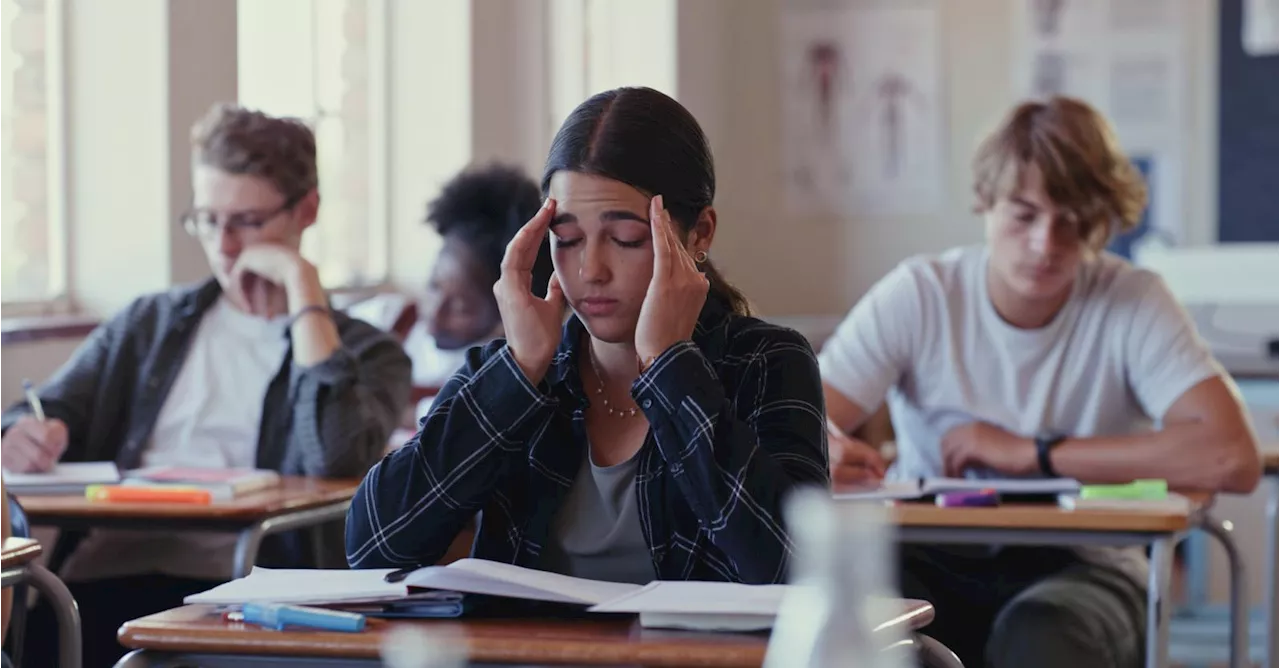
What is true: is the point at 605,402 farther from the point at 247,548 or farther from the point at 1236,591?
the point at 1236,591

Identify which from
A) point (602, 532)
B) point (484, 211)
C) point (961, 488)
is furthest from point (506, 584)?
point (484, 211)

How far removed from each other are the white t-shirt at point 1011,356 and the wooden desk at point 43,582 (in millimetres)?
1479

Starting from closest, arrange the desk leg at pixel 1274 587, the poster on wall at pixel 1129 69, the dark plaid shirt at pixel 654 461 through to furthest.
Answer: the dark plaid shirt at pixel 654 461, the desk leg at pixel 1274 587, the poster on wall at pixel 1129 69

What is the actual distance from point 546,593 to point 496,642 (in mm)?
114

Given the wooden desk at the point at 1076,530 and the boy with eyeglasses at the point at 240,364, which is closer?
the wooden desk at the point at 1076,530

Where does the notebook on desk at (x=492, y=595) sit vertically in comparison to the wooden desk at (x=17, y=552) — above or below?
above

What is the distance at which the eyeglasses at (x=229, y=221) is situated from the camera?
314 centimetres

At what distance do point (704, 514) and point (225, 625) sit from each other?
511 mm

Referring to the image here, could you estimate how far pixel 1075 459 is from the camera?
294 centimetres

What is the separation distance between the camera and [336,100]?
18.2ft

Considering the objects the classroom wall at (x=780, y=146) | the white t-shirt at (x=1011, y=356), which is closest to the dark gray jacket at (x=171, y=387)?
the white t-shirt at (x=1011, y=356)

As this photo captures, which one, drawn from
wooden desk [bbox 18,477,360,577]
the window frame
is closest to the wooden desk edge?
wooden desk [bbox 18,477,360,577]

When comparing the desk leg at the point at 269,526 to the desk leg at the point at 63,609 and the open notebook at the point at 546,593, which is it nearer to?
the desk leg at the point at 63,609

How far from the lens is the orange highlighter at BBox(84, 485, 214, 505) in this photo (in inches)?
104
